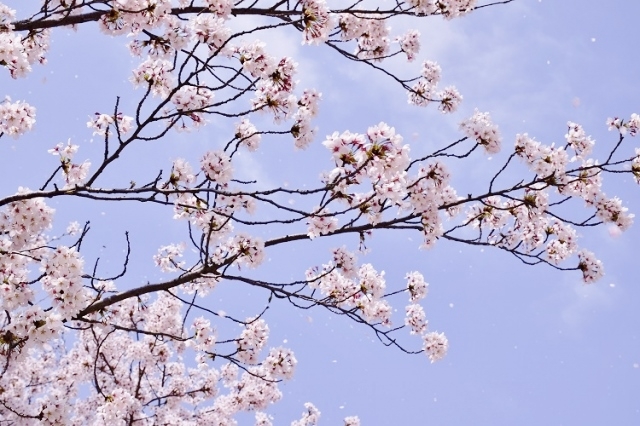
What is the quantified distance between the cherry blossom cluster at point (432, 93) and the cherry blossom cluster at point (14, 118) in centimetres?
475

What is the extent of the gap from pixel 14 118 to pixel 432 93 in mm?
5113

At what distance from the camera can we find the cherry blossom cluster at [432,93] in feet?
27.0

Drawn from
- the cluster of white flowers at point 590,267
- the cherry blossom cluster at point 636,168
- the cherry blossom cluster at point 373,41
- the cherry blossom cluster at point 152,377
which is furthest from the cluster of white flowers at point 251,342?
the cherry blossom cluster at point 636,168

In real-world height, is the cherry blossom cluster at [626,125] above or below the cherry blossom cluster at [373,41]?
below

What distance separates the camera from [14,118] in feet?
18.1

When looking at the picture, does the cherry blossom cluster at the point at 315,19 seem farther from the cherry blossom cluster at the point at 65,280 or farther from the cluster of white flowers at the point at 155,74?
the cherry blossom cluster at the point at 65,280

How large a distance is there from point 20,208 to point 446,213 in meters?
4.34

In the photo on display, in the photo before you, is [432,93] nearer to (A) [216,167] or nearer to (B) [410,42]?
(B) [410,42]

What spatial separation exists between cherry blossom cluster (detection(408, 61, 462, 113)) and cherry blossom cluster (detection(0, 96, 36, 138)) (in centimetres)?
475

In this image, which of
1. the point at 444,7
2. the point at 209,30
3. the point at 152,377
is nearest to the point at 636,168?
the point at 444,7

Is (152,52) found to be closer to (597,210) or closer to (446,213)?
(446,213)

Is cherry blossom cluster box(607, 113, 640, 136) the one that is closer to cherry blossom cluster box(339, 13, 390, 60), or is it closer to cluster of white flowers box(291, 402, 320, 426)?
cherry blossom cluster box(339, 13, 390, 60)

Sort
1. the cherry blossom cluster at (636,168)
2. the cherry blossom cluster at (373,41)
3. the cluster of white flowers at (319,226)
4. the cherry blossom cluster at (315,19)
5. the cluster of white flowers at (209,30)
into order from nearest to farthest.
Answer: the cluster of white flowers at (209,30)
the cherry blossom cluster at (315,19)
the cluster of white flowers at (319,226)
the cherry blossom cluster at (636,168)
the cherry blossom cluster at (373,41)

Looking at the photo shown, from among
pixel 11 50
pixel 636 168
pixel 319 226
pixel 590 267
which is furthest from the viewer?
pixel 590 267
